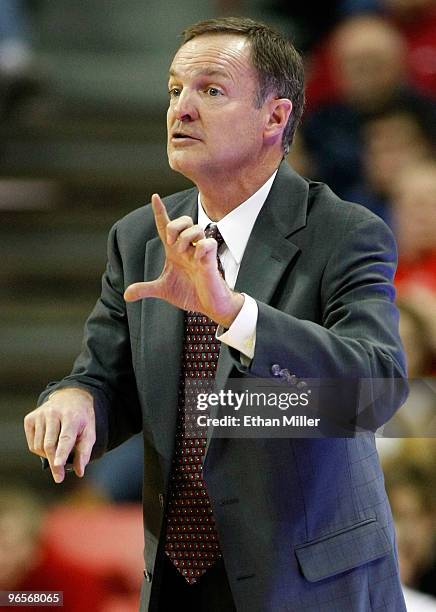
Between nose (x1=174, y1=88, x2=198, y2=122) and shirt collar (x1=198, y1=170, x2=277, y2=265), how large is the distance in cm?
14

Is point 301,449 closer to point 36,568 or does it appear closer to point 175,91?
point 175,91

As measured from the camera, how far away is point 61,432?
1.41m

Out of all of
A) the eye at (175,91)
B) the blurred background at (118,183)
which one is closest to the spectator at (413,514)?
the blurred background at (118,183)

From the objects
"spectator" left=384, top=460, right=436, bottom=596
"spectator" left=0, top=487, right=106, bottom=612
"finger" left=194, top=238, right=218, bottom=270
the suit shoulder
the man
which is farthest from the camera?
"spectator" left=384, top=460, right=436, bottom=596

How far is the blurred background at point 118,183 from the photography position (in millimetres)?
2383

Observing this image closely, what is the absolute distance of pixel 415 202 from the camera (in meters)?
2.53

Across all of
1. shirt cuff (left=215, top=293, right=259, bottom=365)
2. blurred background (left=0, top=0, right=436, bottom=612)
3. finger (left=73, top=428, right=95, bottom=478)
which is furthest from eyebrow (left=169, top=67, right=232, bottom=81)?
blurred background (left=0, top=0, right=436, bottom=612)

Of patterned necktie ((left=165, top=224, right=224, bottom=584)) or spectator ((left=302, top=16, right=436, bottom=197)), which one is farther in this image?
spectator ((left=302, top=16, right=436, bottom=197))

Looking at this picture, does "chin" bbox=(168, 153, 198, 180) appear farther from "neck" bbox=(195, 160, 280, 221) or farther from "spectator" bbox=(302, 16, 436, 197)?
"spectator" bbox=(302, 16, 436, 197)

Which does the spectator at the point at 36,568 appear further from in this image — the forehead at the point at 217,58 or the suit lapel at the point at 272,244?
the forehead at the point at 217,58

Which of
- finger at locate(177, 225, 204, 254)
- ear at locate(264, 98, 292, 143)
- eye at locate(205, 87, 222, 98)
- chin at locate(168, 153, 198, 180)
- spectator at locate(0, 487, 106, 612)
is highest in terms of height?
eye at locate(205, 87, 222, 98)

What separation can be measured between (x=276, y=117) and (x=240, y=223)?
0.51 feet

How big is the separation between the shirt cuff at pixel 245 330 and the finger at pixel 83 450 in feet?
0.78

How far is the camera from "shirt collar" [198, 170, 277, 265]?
1541 mm
